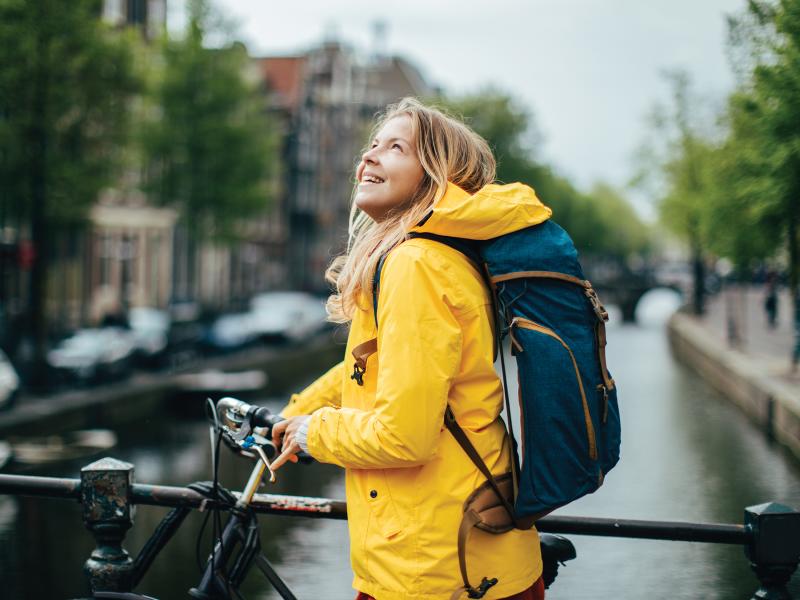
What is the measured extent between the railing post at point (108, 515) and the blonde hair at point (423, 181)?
3.62 feet

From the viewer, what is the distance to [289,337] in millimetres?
35156

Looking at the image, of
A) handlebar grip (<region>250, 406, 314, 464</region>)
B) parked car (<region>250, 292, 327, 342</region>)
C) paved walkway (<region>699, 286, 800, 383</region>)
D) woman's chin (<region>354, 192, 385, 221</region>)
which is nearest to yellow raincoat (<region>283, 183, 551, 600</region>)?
woman's chin (<region>354, 192, 385, 221</region>)

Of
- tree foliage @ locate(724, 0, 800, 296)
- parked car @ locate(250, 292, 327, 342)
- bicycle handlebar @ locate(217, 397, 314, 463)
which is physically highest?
tree foliage @ locate(724, 0, 800, 296)

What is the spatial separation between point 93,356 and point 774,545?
61.1 feet

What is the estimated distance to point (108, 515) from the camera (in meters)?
3.66

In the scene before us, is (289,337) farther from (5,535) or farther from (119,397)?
(5,535)

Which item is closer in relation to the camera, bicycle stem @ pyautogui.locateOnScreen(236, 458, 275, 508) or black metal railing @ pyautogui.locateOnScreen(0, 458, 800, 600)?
bicycle stem @ pyautogui.locateOnScreen(236, 458, 275, 508)

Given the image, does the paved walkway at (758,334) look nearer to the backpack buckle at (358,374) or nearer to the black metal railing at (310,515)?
the black metal railing at (310,515)

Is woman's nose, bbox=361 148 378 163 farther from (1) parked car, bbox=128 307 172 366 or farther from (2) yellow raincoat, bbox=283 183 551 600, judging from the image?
(1) parked car, bbox=128 307 172 366

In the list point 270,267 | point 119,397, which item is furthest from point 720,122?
point 270,267

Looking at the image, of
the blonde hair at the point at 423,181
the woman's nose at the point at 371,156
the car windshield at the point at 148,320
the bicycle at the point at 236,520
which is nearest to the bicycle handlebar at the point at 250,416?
the bicycle at the point at 236,520

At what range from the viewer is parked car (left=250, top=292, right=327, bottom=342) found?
1357 inches

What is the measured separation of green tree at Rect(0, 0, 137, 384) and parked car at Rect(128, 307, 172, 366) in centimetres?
390

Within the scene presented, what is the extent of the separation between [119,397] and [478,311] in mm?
16806
